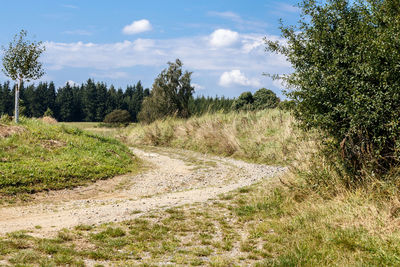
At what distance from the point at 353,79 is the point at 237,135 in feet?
39.8

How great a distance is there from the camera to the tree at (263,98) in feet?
94.5

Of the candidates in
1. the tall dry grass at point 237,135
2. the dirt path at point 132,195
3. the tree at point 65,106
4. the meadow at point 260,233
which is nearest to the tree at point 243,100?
the tall dry grass at point 237,135

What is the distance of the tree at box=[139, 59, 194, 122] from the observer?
40375mm

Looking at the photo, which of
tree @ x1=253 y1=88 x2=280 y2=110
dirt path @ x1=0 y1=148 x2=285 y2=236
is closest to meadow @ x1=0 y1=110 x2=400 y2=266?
dirt path @ x1=0 y1=148 x2=285 y2=236

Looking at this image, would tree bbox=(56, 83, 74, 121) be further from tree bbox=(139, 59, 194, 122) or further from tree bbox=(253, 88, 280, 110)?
tree bbox=(253, 88, 280, 110)

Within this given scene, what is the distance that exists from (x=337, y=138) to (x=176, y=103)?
3535 centimetres

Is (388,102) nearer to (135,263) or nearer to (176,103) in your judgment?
(135,263)

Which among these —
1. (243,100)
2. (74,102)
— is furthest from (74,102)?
(243,100)

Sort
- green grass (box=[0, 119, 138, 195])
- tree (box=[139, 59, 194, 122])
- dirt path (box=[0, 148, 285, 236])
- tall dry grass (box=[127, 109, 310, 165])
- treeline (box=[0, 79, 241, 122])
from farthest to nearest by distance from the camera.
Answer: treeline (box=[0, 79, 241, 122])
tree (box=[139, 59, 194, 122])
tall dry grass (box=[127, 109, 310, 165])
green grass (box=[0, 119, 138, 195])
dirt path (box=[0, 148, 285, 236])

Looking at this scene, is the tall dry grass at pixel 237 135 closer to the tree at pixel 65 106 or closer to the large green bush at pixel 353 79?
the large green bush at pixel 353 79

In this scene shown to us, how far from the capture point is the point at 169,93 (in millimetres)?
41031

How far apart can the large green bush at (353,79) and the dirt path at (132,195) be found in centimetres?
344

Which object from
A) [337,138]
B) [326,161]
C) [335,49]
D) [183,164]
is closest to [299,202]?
[326,161]

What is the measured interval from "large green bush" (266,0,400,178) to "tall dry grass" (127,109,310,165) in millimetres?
5577
